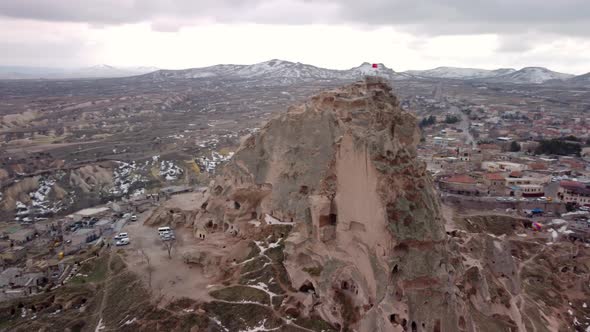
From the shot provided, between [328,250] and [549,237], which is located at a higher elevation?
[328,250]

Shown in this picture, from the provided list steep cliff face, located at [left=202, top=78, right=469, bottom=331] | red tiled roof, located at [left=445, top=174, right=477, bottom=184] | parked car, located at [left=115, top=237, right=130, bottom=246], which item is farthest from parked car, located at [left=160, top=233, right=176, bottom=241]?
red tiled roof, located at [left=445, top=174, right=477, bottom=184]

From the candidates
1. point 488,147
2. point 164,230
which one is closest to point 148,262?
point 164,230

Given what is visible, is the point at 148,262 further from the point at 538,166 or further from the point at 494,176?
the point at 538,166

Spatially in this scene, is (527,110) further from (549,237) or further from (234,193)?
(234,193)

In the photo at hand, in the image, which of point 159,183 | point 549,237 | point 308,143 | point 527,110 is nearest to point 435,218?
point 308,143

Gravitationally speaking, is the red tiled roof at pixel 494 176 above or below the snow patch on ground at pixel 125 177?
above

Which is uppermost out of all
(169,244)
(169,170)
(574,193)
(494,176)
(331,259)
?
(331,259)

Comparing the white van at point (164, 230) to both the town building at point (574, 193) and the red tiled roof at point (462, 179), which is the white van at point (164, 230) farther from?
the town building at point (574, 193)

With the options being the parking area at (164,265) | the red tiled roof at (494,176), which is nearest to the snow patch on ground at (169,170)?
the parking area at (164,265)
